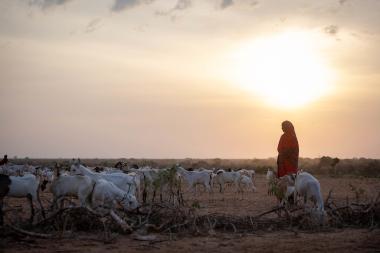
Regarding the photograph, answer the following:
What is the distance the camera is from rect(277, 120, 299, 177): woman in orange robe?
17.0 meters

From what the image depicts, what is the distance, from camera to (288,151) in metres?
17.0

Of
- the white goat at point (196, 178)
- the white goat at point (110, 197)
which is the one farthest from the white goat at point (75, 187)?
the white goat at point (196, 178)

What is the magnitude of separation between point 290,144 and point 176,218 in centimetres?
660

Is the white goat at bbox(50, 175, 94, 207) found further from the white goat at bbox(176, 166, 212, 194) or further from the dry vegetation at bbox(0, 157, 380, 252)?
the white goat at bbox(176, 166, 212, 194)

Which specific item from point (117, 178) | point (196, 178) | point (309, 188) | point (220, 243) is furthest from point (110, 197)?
point (196, 178)

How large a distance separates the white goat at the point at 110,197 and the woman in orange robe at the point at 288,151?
→ 6054 millimetres

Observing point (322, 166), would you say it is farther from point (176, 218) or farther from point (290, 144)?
point (176, 218)

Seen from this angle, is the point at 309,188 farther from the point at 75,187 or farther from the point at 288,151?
the point at 75,187

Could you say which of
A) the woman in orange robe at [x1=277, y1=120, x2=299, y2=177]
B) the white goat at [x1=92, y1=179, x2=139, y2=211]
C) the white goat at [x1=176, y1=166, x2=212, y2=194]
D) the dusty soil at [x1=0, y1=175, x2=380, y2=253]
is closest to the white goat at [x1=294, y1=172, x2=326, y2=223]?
the dusty soil at [x1=0, y1=175, x2=380, y2=253]

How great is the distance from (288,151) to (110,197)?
6.74m

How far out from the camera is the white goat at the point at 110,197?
12.8 m

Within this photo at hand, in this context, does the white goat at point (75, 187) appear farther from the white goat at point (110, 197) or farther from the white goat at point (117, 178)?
the white goat at point (117, 178)

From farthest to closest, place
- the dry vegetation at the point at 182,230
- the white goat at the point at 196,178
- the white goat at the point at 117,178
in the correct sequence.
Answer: the white goat at the point at 196,178 → the white goat at the point at 117,178 → the dry vegetation at the point at 182,230

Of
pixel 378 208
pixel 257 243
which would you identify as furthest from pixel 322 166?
pixel 257 243
